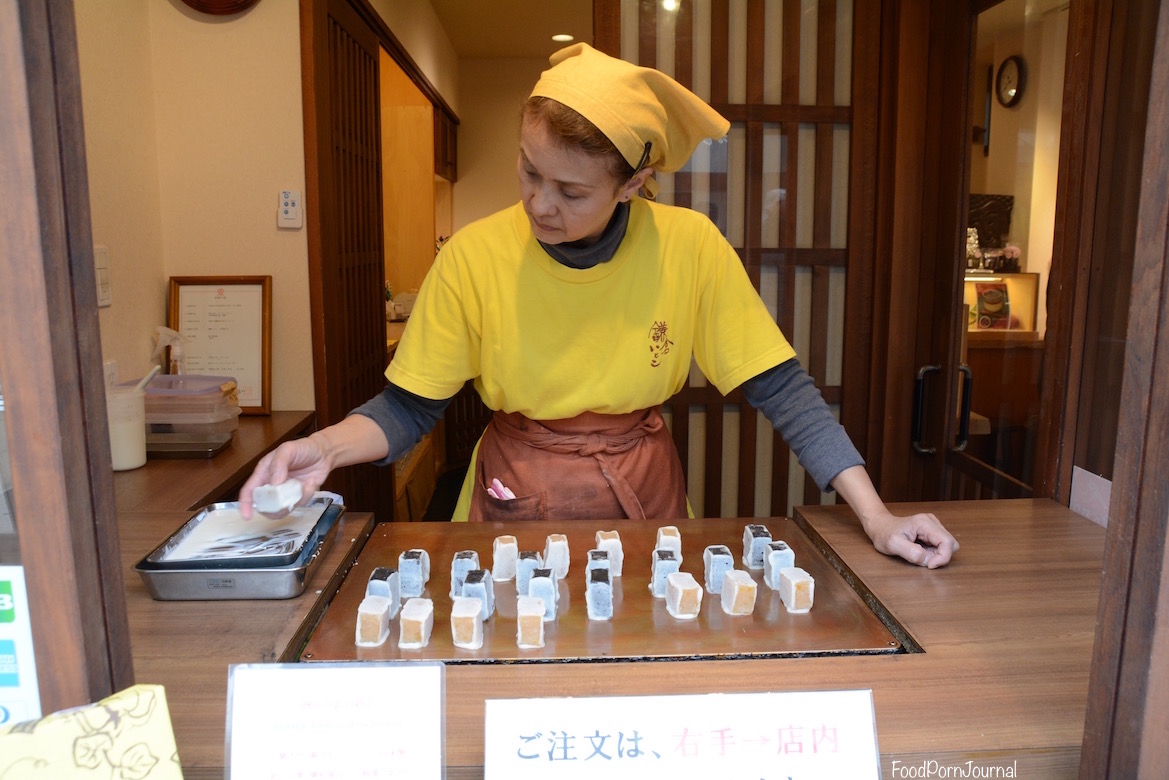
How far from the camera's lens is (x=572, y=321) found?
5.21ft

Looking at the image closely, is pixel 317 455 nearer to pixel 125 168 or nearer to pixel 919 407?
pixel 125 168

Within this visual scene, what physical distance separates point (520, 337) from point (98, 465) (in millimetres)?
984

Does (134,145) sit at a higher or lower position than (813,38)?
lower

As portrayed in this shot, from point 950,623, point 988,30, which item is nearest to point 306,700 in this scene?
point 950,623

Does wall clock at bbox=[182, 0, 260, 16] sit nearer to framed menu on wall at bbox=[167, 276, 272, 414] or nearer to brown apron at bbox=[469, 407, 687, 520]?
framed menu on wall at bbox=[167, 276, 272, 414]

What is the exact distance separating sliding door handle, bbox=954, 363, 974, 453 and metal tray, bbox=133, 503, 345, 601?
1.91 m

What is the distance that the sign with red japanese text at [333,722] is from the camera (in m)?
0.66

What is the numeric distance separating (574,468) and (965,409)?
52.3 inches

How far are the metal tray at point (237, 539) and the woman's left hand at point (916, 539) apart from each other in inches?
32.0

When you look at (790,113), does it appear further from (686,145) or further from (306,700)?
(306,700)

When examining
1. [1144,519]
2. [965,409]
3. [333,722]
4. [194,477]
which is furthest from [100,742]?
[965,409]

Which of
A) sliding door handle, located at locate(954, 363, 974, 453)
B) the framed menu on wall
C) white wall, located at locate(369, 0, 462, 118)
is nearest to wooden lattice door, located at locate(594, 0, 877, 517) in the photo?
sliding door handle, located at locate(954, 363, 974, 453)

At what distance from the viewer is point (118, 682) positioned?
0.67m

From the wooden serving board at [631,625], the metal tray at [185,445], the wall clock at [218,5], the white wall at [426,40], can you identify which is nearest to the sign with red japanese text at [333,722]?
the wooden serving board at [631,625]
